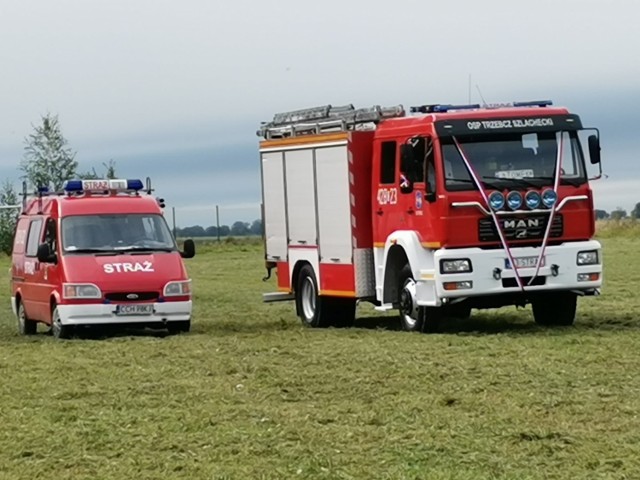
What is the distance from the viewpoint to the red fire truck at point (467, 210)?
20.1 m

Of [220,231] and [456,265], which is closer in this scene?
[456,265]

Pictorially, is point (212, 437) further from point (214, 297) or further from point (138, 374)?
point (214, 297)

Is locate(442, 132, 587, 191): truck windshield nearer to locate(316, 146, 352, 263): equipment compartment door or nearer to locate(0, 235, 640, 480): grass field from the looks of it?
locate(0, 235, 640, 480): grass field

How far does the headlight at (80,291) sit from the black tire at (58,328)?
416mm

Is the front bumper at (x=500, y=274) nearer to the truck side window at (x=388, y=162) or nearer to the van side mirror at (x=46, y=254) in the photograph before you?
the truck side window at (x=388, y=162)

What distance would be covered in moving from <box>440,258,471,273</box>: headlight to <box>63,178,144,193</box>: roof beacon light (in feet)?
19.2

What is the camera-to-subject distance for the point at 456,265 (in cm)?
2008

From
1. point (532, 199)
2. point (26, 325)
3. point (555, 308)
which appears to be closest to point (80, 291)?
point (26, 325)

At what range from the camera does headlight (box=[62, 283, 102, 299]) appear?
21.8 meters

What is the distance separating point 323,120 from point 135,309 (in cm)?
396

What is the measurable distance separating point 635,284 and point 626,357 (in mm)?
15110

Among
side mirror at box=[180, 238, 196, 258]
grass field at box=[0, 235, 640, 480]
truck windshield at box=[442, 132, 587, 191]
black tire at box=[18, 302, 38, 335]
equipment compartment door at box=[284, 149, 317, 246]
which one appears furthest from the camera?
black tire at box=[18, 302, 38, 335]

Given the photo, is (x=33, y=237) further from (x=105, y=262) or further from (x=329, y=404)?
(x=329, y=404)

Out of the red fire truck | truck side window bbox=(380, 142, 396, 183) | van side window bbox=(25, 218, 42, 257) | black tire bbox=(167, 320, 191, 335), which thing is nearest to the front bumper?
the red fire truck
